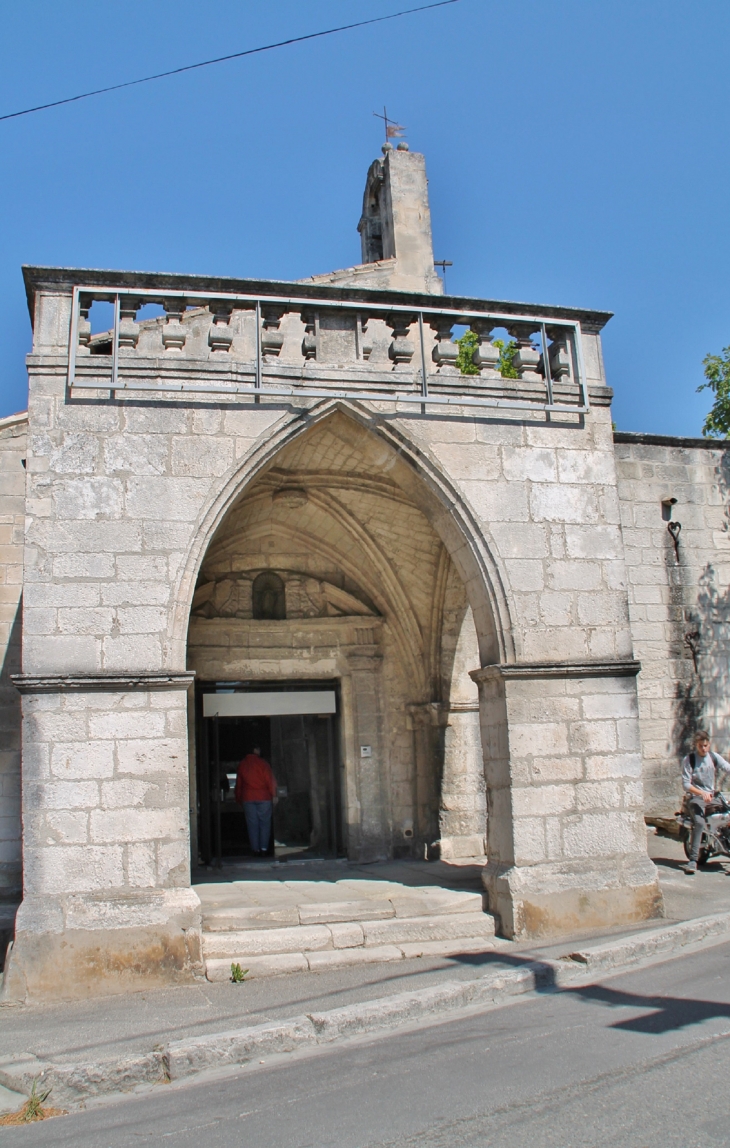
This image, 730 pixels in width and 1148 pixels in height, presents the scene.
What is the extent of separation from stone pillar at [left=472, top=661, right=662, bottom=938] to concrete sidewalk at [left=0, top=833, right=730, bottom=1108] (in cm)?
22

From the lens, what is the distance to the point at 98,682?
5.73m

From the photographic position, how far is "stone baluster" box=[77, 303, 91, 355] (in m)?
6.25

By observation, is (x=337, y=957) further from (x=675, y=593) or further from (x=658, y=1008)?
(x=675, y=593)

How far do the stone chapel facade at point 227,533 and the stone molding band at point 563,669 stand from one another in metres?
0.03

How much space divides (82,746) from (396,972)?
94.9 inches

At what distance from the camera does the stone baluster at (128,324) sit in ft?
20.6

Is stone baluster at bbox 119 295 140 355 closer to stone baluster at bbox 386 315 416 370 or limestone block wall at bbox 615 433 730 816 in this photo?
stone baluster at bbox 386 315 416 370

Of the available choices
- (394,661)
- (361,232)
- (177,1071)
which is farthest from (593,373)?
(361,232)

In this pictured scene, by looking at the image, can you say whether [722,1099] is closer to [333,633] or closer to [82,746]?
[82,746]

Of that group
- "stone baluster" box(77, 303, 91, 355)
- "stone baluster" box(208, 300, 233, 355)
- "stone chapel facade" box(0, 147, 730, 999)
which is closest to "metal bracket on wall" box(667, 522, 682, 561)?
"stone chapel facade" box(0, 147, 730, 999)

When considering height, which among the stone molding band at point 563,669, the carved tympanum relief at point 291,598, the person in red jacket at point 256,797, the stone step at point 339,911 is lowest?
the stone step at point 339,911

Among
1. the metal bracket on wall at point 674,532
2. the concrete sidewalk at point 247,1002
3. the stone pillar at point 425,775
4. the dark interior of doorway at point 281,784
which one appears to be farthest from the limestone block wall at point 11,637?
the metal bracket on wall at point 674,532

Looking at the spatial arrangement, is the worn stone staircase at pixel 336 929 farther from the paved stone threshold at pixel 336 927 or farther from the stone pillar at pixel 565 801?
the stone pillar at pixel 565 801

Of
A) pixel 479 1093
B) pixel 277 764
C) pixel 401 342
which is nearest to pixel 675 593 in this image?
pixel 401 342
